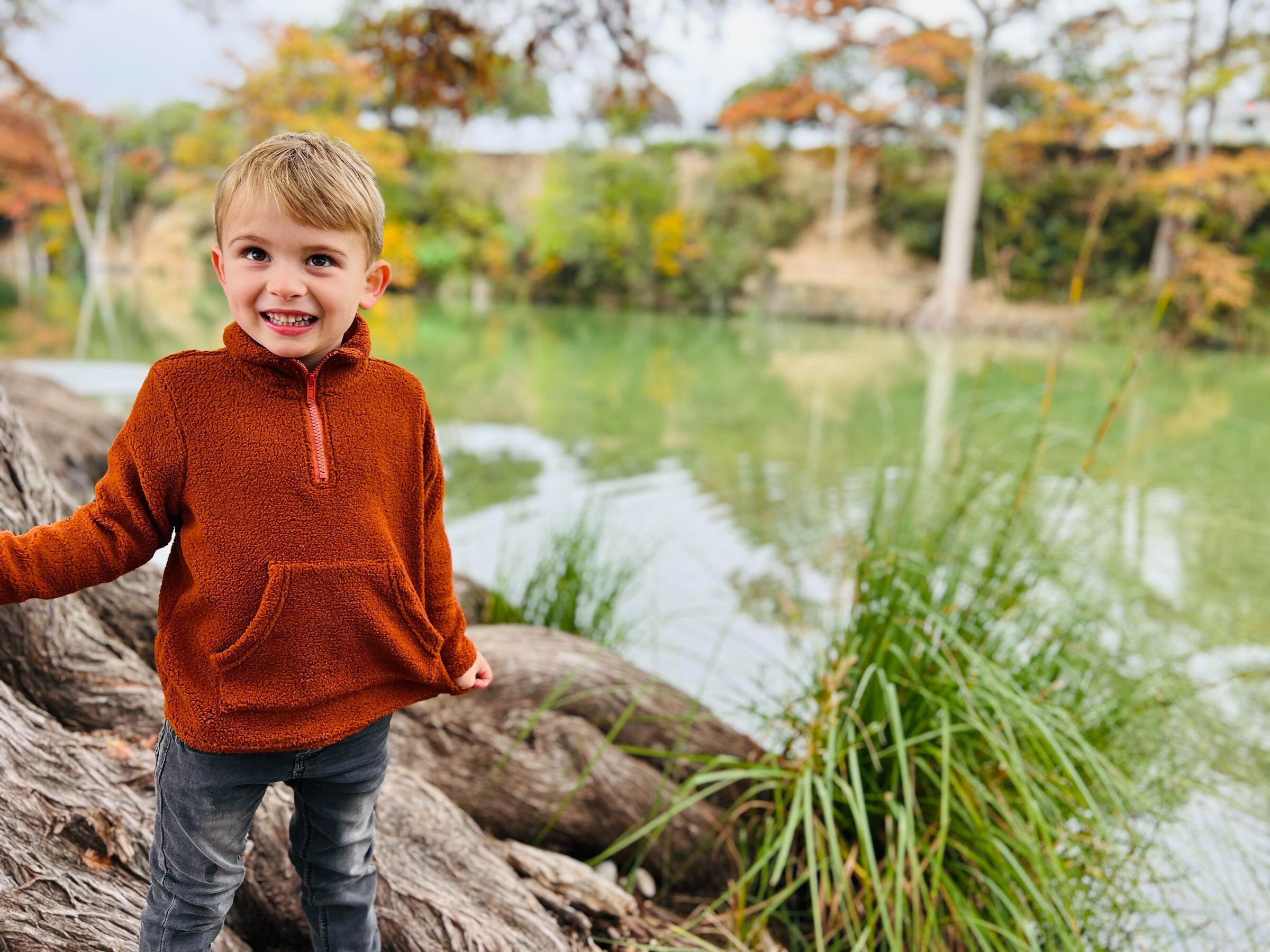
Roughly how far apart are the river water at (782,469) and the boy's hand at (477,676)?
0.80 meters

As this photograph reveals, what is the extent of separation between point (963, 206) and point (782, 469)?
13.6 m

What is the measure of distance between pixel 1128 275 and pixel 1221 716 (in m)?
17.8

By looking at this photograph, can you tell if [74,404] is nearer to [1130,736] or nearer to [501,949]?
[501,949]

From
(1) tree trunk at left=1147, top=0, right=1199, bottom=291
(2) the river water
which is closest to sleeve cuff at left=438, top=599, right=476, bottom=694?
(2) the river water

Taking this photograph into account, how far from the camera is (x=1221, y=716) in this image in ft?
8.71

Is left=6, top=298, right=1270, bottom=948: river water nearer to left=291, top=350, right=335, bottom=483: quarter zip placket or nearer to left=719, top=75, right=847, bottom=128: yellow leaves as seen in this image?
left=291, top=350, right=335, bottom=483: quarter zip placket

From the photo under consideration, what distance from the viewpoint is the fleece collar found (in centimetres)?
94

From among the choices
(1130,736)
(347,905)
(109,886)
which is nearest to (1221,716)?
(1130,736)

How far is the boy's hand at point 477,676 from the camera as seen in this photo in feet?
3.70

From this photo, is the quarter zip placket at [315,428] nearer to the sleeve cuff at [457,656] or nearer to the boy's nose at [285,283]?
the boy's nose at [285,283]

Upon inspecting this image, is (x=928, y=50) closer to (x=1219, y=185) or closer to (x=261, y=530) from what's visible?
(x=1219, y=185)

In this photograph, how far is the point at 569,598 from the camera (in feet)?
8.37

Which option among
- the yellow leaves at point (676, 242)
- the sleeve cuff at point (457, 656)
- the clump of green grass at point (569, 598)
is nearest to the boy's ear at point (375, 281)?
the sleeve cuff at point (457, 656)

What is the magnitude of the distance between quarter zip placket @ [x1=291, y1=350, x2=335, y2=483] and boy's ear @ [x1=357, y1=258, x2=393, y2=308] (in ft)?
0.30
